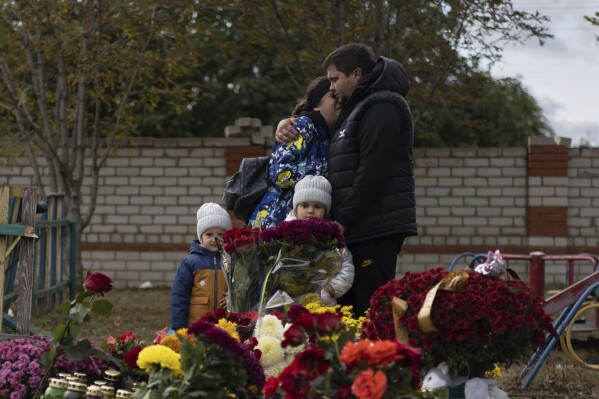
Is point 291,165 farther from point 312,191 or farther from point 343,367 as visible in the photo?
point 343,367

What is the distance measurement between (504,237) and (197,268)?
1019 centimetres

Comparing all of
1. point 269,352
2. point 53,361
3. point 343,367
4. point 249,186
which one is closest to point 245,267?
point 269,352

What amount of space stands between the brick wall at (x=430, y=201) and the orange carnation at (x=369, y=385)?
→ 39.8 feet

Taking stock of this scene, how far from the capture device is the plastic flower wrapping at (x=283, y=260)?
452cm

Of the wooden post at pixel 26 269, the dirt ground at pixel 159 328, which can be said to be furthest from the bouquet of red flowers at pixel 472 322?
the wooden post at pixel 26 269

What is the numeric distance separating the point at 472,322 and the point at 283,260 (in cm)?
101

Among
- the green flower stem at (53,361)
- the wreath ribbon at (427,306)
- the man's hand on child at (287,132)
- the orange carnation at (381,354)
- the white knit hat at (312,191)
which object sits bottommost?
the green flower stem at (53,361)

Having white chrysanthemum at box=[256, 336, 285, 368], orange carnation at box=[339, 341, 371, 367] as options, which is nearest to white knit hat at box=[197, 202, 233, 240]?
white chrysanthemum at box=[256, 336, 285, 368]

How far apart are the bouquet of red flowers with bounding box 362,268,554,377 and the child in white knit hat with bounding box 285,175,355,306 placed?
111 cm

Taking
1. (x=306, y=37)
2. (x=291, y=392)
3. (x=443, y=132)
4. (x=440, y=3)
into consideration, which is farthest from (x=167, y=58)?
(x=443, y=132)

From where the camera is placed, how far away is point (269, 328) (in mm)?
4344

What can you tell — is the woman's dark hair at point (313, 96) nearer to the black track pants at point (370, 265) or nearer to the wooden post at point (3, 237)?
the black track pants at point (370, 265)

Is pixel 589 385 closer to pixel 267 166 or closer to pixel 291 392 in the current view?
→ pixel 267 166

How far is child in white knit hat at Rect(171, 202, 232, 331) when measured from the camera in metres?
5.58
